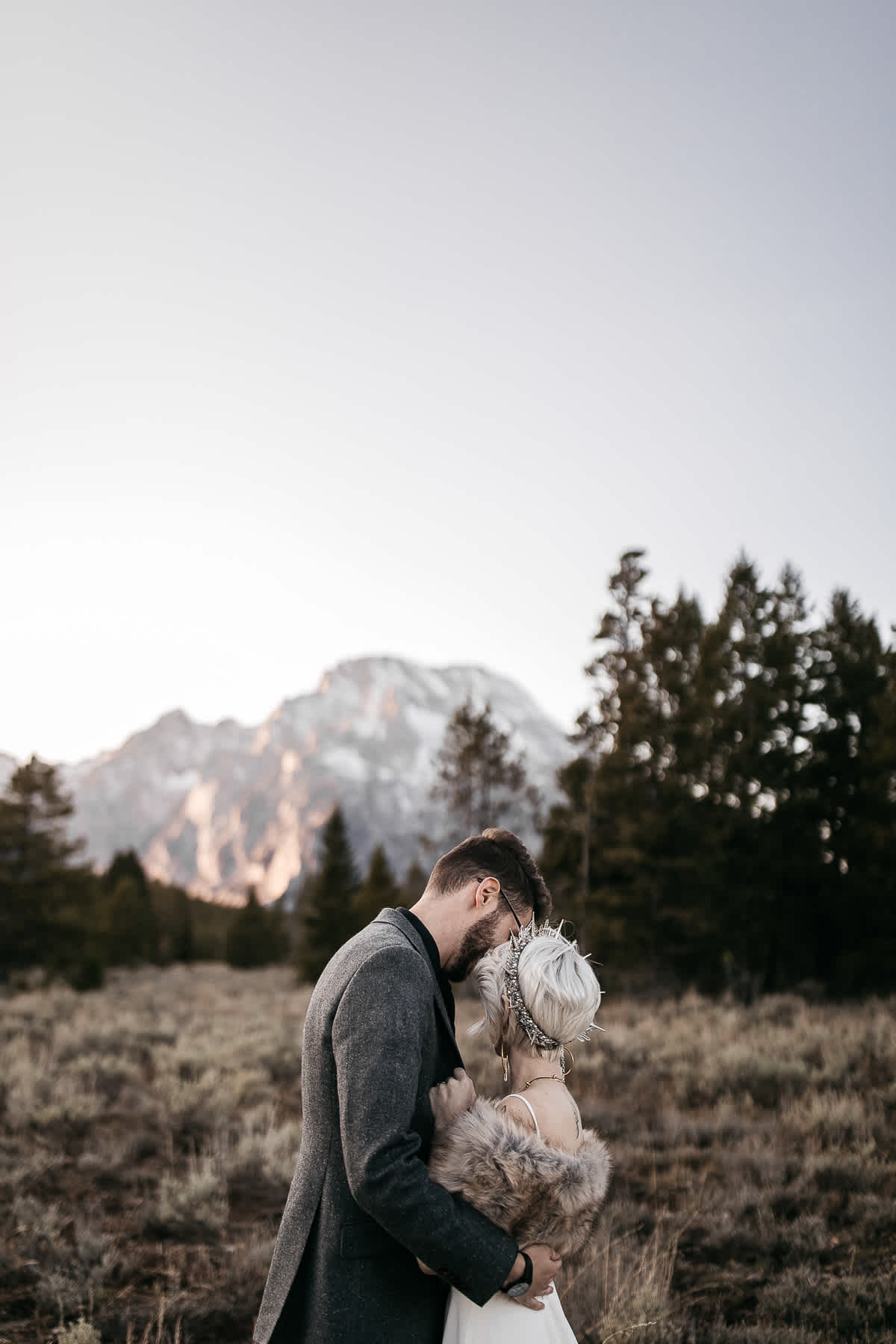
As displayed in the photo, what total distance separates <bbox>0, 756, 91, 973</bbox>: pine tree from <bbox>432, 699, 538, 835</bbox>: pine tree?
12.4 m

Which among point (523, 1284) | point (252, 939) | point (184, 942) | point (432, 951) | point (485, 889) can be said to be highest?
point (485, 889)

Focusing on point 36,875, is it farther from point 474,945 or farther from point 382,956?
point 382,956

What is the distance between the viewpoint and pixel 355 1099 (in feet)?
6.59

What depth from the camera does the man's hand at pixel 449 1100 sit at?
2299mm

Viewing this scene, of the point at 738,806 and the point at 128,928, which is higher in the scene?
the point at 738,806

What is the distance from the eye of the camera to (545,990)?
8.18 feet

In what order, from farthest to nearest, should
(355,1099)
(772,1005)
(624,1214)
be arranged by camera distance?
(772,1005) < (624,1214) < (355,1099)

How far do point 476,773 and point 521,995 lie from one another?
1015 inches

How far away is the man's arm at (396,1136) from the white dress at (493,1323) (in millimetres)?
383

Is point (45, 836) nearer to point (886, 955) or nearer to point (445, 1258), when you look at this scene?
point (886, 955)

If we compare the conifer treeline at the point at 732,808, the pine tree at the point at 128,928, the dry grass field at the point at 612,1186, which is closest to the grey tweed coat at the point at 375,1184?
the dry grass field at the point at 612,1186

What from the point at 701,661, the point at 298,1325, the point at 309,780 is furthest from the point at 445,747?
the point at 309,780

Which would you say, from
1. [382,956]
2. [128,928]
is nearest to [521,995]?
[382,956]

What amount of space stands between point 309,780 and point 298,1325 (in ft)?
660
